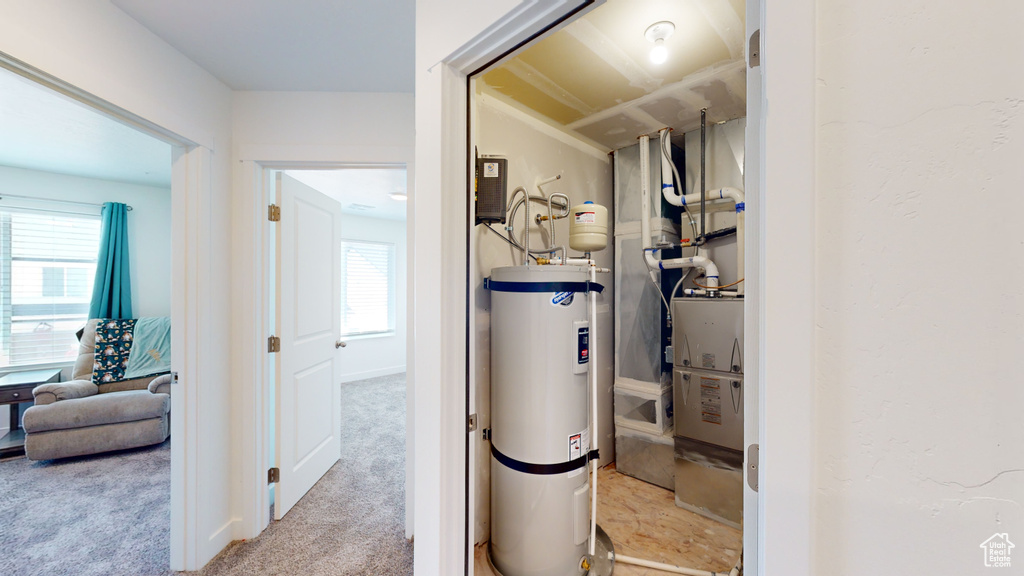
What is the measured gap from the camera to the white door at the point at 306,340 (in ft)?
7.27

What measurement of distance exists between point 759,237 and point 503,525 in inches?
68.1

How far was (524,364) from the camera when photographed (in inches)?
65.5

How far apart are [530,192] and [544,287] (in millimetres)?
850

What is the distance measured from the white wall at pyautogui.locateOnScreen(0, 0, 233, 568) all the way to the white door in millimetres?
283

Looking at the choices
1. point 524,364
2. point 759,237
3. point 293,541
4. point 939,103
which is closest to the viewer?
point 939,103

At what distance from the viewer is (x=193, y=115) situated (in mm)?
1764

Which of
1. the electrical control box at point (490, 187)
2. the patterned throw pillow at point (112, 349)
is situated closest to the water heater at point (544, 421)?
the electrical control box at point (490, 187)

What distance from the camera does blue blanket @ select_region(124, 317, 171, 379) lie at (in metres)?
3.39

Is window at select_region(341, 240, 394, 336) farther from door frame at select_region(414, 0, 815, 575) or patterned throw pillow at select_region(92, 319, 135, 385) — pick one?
door frame at select_region(414, 0, 815, 575)

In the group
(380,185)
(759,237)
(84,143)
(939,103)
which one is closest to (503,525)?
(759,237)

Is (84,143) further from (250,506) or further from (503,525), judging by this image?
(503,525)

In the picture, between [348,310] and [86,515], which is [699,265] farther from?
[348,310]

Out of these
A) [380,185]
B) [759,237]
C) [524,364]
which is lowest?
[524,364]

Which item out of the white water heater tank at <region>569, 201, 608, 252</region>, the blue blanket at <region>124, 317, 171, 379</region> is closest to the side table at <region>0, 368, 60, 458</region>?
the blue blanket at <region>124, 317, 171, 379</region>
